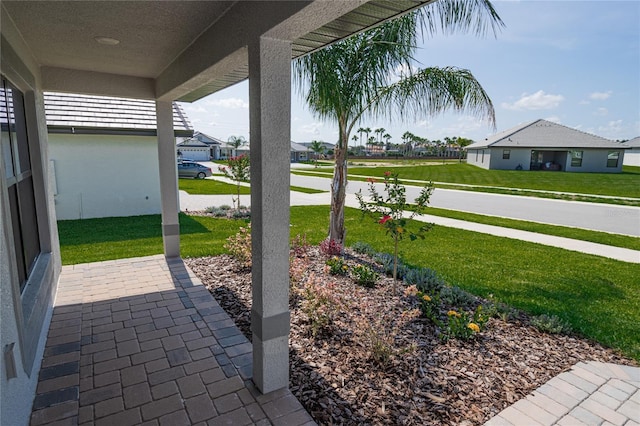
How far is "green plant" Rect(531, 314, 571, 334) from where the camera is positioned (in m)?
4.36

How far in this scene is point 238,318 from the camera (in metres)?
4.49

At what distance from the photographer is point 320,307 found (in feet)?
13.6

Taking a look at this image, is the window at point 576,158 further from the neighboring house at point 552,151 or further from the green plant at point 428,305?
the green plant at point 428,305

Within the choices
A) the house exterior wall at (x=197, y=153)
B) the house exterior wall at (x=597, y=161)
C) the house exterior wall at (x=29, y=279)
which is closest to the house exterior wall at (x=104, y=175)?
the house exterior wall at (x=29, y=279)

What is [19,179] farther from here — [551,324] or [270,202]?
[551,324]

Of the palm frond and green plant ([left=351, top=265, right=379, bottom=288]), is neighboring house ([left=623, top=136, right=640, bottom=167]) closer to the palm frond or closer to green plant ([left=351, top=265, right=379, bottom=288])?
the palm frond

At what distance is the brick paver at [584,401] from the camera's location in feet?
9.48

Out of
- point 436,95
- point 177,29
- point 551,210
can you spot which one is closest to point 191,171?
point 551,210

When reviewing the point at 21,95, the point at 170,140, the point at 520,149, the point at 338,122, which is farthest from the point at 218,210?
the point at 520,149

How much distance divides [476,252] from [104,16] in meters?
7.71

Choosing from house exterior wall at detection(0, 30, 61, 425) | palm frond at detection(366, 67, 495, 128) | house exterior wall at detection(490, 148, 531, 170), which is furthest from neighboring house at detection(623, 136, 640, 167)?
house exterior wall at detection(0, 30, 61, 425)

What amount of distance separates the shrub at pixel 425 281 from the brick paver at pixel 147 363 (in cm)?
234

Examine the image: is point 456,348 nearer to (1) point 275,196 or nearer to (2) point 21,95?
(1) point 275,196

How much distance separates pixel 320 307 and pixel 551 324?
9.34 ft
